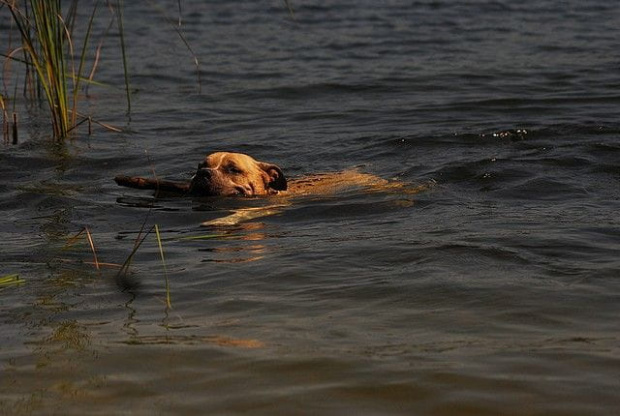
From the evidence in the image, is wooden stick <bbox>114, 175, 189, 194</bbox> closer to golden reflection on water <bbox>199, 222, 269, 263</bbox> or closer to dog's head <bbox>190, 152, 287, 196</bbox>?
dog's head <bbox>190, 152, 287, 196</bbox>

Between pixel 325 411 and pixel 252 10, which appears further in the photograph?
pixel 252 10

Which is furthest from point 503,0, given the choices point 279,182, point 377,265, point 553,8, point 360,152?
point 377,265

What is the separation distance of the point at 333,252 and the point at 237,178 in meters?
2.29

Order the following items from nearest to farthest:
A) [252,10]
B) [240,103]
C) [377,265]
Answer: [377,265] → [240,103] → [252,10]

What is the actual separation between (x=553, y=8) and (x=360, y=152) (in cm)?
1164

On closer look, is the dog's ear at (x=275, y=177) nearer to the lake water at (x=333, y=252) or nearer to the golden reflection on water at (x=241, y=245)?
the lake water at (x=333, y=252)

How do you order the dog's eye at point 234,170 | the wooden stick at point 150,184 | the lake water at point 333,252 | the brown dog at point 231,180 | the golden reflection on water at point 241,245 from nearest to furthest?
the lake water at point 333,252 → the golden reflection on water at point 241,245 → the wooden stick at point 150,184 → the brown dog at point 231,180 → the dog's eye at point 234,170

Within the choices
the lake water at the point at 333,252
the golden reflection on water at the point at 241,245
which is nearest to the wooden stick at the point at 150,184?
the lake water at the point at 333,252

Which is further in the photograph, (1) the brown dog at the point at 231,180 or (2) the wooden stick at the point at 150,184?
(1) the brown dog at the point at 231,180

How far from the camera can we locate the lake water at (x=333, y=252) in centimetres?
439

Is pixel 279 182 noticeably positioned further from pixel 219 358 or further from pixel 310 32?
pixel 310 32

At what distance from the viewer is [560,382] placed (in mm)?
4324

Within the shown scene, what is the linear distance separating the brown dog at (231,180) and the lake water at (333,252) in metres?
0.12

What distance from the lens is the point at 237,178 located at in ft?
28.6
